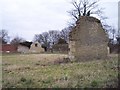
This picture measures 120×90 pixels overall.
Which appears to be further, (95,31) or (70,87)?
(95,31)

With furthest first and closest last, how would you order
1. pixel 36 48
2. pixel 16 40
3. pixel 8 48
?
1. pixel 16 40
2. pixel 36 48
3. pixel 8 48

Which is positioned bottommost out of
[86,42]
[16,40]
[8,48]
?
[8,48]

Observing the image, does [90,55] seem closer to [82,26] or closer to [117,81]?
[82,26]

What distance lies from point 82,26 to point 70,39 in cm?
149

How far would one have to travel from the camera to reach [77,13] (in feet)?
143

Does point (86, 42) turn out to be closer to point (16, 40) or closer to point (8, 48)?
point (8, 48)

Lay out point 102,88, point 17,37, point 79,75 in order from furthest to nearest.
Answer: point 17,37 → point 79,75 → point 102,88

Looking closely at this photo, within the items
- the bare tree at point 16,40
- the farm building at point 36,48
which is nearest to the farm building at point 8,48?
the farm building at point 36,48

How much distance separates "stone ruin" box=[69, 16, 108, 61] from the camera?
75.7 ft

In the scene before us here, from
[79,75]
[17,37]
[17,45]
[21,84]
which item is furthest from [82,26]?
[17,37]

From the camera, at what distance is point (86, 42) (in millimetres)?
23203

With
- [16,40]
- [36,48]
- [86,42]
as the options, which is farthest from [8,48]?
[86,42]

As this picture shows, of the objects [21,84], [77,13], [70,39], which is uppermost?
[77,13]

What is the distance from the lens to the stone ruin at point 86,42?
2306cm
